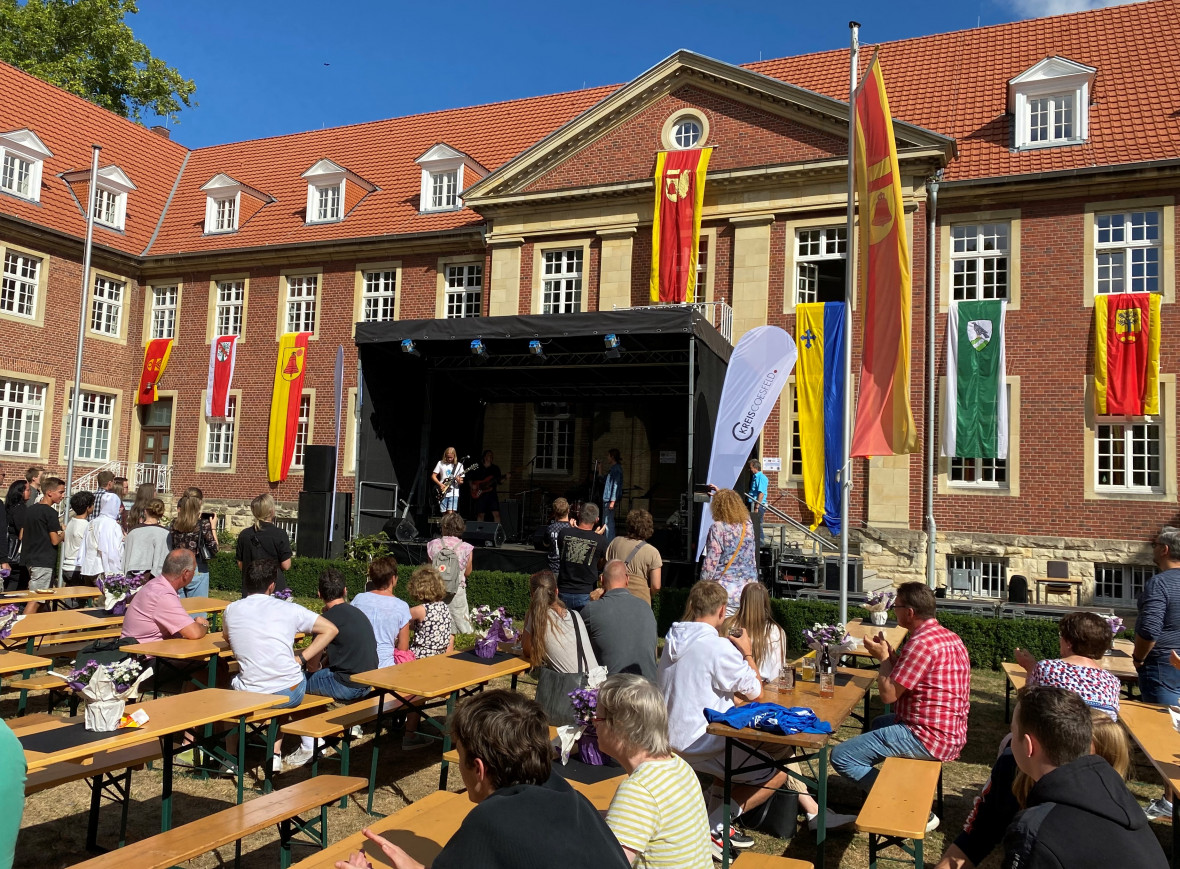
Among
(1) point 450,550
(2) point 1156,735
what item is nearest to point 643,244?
(1) point 450,550

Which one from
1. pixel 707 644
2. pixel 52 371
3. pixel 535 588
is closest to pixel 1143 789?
pixel 707 644

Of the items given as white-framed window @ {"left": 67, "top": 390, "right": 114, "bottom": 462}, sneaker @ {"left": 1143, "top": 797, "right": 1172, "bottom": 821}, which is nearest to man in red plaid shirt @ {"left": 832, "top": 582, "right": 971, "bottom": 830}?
sneaker @ {"left": 1143, "top": 797, "right": 1172, "bottom": 821}

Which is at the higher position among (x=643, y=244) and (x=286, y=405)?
(x=643, y=244)

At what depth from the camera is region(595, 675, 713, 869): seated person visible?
118 inches

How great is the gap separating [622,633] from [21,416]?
2168 cm

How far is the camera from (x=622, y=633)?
18.6 ft

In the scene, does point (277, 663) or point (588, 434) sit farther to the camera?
point (588, 434)

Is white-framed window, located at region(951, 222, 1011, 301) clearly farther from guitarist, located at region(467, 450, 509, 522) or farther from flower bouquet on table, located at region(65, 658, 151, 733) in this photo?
flower bouquet on table, located at region(65, 658, 151, 733)

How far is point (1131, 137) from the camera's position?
53.1ft

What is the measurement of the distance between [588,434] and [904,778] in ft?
50.7

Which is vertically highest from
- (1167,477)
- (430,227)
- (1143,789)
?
(430,227)

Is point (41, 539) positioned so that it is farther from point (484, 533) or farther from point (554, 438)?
point (554, 438)

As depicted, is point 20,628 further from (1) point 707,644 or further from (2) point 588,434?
(2) point 588,434

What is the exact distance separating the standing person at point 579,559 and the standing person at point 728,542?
109 centimetres
